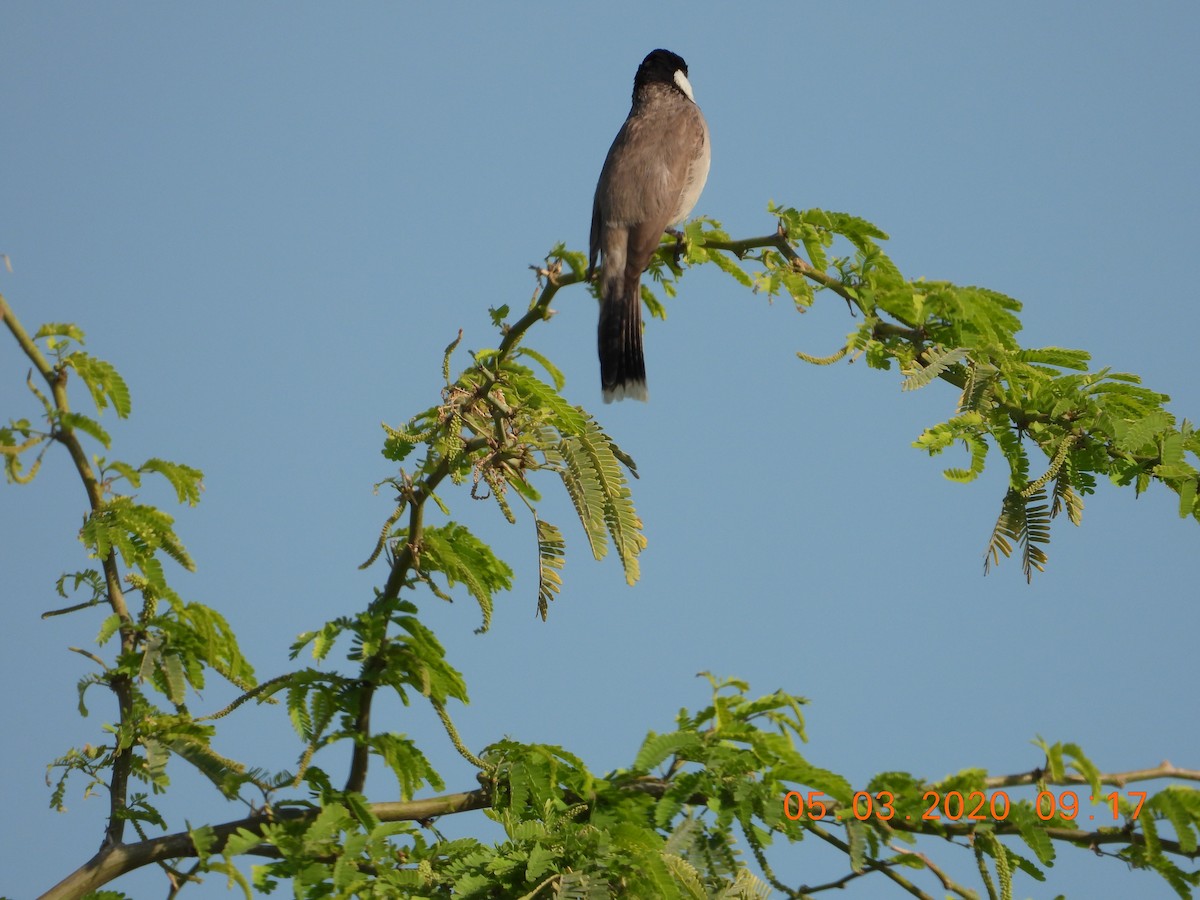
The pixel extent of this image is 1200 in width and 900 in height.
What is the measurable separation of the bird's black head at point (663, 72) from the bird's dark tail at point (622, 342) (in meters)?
3.05

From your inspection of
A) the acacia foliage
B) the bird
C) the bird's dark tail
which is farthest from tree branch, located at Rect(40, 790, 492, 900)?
the bird's dark tail

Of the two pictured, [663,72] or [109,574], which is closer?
[109,574]

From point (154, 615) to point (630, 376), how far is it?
2.57 m

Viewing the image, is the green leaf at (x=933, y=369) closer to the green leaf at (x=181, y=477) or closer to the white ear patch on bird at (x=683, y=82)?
the green leaf at (x=181, y=477)

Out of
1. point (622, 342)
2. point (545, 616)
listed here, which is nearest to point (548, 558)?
point (545, 616)

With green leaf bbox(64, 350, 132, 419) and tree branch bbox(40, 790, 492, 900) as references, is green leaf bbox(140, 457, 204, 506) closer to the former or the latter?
green leaf bbox(64, 350, 132, 419)

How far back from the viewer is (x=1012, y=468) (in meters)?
4.02

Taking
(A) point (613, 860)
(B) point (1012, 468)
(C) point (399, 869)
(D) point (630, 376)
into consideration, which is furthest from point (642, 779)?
(D) point (630, 376)

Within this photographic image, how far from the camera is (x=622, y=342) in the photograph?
5887 mm

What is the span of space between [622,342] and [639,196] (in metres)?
1.24
